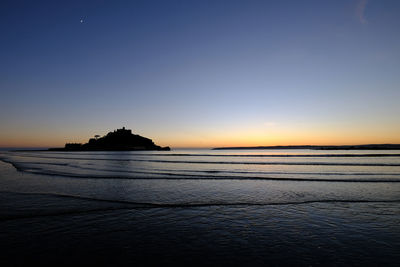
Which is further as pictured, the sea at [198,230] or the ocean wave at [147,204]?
the ocean wave at [147,204]

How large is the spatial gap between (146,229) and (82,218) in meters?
3.03

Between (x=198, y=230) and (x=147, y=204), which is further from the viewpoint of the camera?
(x=147, y=204)

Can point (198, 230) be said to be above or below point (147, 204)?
above

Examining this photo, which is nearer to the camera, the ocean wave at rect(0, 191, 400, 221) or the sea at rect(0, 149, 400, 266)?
the sea at rect(0, 149, 400, 266)

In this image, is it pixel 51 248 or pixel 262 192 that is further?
pixel 262 192

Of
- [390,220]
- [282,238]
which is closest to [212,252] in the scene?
[282,238]

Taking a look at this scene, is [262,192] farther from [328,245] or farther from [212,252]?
[212,252]

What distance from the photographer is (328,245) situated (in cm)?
623

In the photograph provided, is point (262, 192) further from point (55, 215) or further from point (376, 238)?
point (55, 215)

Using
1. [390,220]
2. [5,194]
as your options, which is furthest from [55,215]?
[390,220]

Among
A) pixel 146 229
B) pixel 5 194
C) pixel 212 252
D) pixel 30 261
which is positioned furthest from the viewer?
pixel 5 194

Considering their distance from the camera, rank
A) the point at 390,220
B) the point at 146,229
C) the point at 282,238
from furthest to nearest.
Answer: the point at 390,220 → the point at 146,229 → the point at 282,238

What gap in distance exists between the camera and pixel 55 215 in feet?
29.5

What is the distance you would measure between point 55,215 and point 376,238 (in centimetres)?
1157
